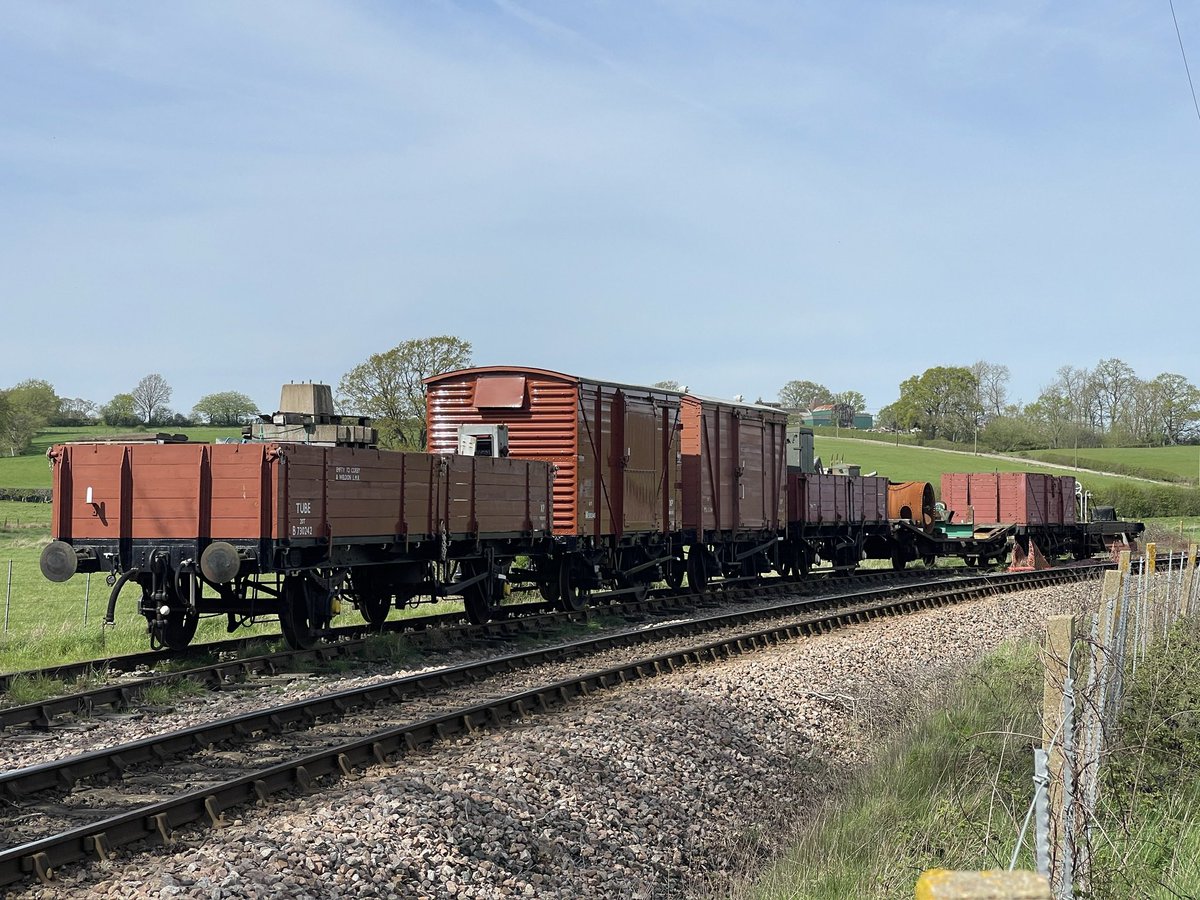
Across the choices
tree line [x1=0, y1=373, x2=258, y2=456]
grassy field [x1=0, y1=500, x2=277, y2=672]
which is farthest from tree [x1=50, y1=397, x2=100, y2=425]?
grassy field [x1=0, y1=500, x2=277, y2=672]

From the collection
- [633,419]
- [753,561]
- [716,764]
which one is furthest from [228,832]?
[753,561]

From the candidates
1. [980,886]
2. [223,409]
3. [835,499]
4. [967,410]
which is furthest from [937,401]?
[980,886]

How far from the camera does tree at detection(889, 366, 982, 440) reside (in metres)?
111

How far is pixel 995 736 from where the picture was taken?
31.1 feet

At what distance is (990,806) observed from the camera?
21.5 feet

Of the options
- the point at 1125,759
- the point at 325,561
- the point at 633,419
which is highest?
the point at 633,419

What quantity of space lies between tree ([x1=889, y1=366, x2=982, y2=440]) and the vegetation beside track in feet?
340

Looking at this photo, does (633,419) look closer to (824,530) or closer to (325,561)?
(325,561)

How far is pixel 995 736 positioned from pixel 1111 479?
7275cm

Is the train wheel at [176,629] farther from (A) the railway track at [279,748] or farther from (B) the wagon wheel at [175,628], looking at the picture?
(A) the railway track at [279,748]

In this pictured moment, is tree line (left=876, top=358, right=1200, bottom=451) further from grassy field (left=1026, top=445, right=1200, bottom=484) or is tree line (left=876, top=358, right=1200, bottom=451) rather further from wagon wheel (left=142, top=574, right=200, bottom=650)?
wagon wheel (left=142, top=574, right=200, bottom=650)

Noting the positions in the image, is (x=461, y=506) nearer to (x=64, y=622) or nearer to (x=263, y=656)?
(x=263, y=656)

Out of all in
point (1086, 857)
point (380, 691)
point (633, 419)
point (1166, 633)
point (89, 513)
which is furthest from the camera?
point (633, 419)

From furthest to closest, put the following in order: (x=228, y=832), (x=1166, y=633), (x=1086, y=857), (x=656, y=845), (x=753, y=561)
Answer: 1. (x=753, y=561)
2. (x=1166, y=633)
3. (x=656, y=845)
4. (x=228, y=832)
5. (x=1086, y=857)
